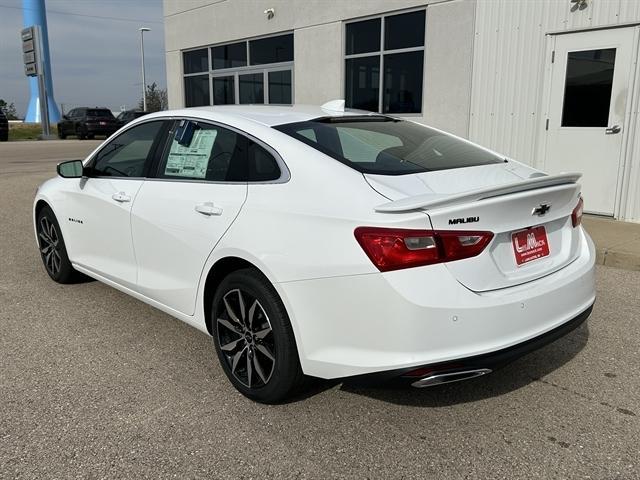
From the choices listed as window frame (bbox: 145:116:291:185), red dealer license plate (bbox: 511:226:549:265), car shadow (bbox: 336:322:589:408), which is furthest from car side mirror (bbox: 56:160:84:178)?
red dealer license plate (bbox: 511:226:549:265)

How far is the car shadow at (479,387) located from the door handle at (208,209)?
1.19 m

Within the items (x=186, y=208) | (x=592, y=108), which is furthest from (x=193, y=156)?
(x=592, y=108)

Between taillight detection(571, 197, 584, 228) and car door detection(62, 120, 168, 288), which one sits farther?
car door detection(62, 120, 168, 288)

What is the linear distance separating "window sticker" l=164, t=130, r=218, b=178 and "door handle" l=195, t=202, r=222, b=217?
9.5 inches

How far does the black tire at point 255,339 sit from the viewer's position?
2.86 meters

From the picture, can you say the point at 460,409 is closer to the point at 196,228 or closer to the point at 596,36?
the point at 196,228

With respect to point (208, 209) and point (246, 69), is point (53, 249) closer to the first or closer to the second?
point (208, 209)

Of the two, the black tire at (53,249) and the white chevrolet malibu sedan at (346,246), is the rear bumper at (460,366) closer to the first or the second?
the white chevrolet malibu sedan at (346,246)

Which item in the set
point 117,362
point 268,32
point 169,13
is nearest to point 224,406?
point 117,362

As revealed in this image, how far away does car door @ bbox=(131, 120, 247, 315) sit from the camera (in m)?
3.23

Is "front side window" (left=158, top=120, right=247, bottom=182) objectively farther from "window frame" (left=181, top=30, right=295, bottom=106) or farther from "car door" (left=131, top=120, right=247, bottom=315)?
"window frame" (left=181, top=30, right=295, bottom=106)

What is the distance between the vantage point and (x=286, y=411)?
3.06 m

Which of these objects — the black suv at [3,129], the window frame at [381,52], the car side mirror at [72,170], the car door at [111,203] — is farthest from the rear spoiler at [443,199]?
the black suv at [3,129]

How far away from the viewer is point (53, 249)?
5211mm
